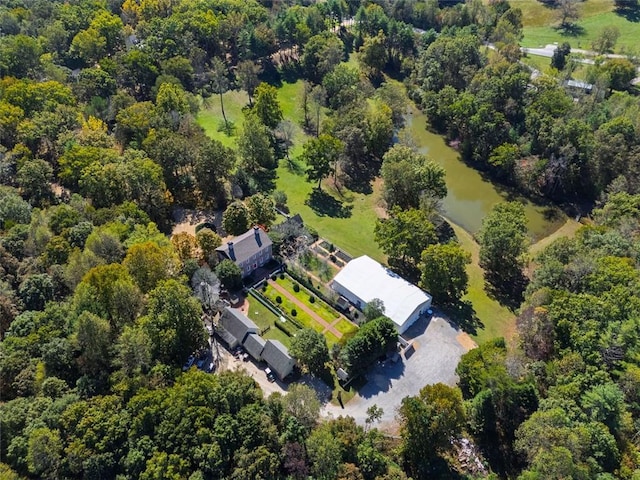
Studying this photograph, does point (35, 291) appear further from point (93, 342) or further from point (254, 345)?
point (254, 345)

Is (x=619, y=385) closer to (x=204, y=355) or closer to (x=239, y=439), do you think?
(x=239, y=439)

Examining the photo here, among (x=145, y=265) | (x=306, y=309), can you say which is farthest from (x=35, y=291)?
(x=306, y=309)

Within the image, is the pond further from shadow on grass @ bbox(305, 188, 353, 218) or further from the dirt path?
the dirt path

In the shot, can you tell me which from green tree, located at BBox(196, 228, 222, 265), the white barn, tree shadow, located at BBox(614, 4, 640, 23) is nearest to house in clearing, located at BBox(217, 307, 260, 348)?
green tree, located at BBox(196, 228, 222, 265)

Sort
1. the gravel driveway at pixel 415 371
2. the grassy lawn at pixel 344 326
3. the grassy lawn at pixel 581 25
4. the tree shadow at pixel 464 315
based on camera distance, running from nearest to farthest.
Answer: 1. the gravel driveway at pixel 415 371
2. the grassy lawn at pixel 344 326
3. the tree shadow at pixel 464 315
4. the grassy lawn at pixel 581 25

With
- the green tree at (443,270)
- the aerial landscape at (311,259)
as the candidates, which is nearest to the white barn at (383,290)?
the aerial landscape at (311,259)

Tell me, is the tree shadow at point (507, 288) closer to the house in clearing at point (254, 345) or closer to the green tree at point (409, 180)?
the green tree at point (409, 180)

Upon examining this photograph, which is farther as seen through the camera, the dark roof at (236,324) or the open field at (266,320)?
the open field at (266,320)

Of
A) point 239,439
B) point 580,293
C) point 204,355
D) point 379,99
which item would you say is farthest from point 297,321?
point 379,99
